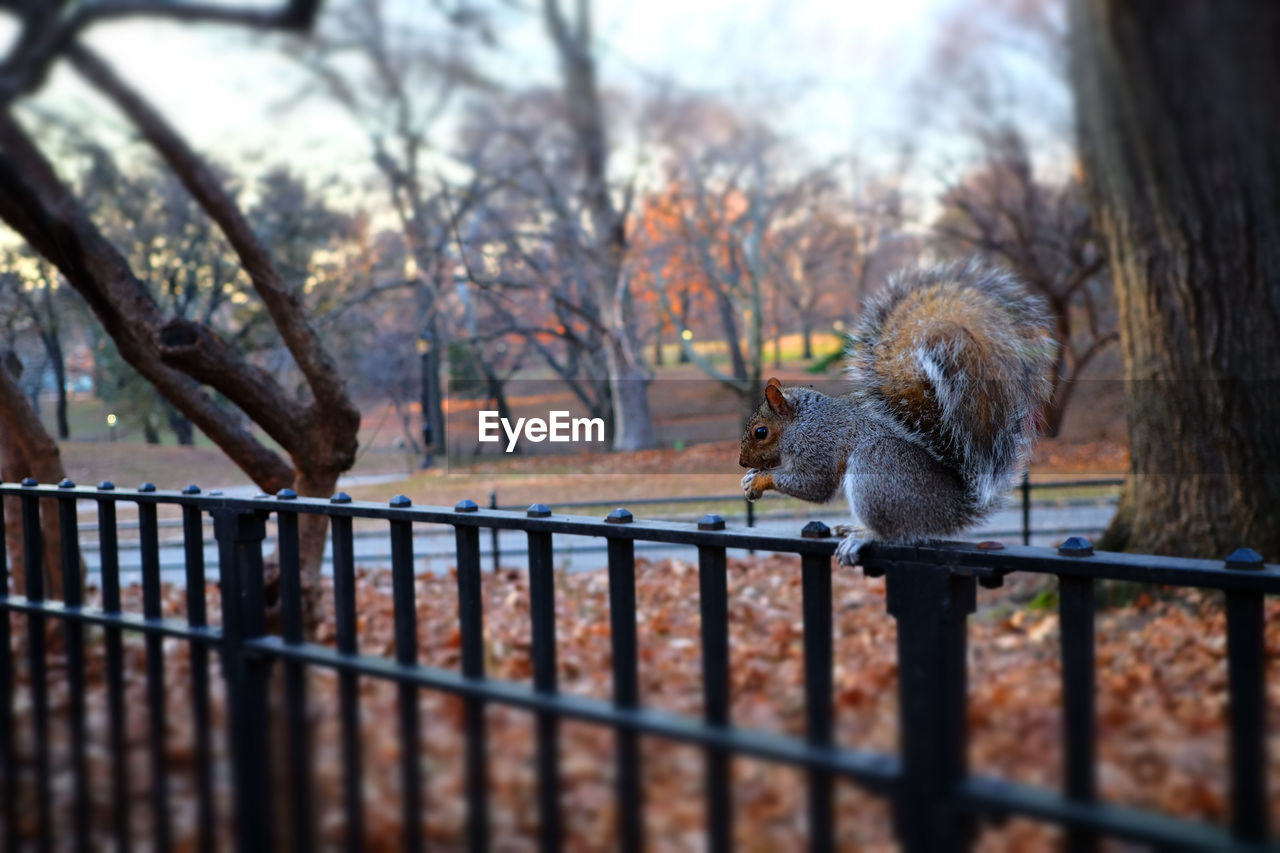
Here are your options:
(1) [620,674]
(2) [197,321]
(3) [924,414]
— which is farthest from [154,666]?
(2) [197,321]

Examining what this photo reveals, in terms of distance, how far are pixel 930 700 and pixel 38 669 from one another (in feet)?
7.16

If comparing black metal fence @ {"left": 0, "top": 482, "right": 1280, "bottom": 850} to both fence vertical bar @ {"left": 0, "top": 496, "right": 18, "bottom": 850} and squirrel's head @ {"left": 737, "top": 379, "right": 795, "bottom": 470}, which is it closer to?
fence vertical bar @ {"left": 0, "top": 496, "right": 18, "bottom": 850}

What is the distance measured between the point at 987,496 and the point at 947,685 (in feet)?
1.64

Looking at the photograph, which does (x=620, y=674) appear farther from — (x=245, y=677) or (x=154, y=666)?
(x=154, y=666)

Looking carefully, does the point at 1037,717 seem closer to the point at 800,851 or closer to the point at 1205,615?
the point at 800,851

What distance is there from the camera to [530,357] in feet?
76.9

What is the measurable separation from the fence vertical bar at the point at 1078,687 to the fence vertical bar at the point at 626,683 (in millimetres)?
640

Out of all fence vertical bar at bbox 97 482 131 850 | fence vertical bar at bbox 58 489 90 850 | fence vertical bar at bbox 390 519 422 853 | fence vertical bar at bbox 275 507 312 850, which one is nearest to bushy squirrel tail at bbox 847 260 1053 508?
fence vertical bar at bbox 390 519 422 853

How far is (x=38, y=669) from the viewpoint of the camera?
103 inches

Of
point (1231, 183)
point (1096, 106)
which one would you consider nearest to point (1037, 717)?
point (1096, 106)

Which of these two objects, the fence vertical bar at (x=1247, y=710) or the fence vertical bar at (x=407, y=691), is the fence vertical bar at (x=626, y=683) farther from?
the fence vertical bar at (x=1247, y=710)

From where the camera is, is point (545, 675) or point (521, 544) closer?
point (545, 675)

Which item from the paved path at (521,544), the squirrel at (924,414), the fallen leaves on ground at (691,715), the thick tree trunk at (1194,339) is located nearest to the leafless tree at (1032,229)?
the paved path at (521,544)

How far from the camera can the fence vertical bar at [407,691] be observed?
1.96m
